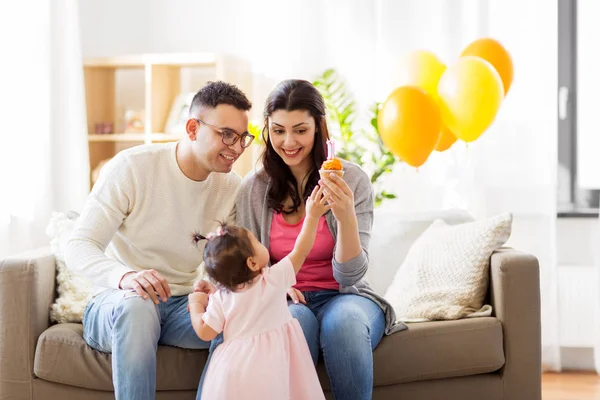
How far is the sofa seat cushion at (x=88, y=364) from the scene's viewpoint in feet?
7.50

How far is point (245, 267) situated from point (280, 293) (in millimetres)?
130

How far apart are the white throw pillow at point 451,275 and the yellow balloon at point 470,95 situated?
36cm

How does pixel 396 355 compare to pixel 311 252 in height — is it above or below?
below

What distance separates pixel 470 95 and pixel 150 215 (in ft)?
3.85

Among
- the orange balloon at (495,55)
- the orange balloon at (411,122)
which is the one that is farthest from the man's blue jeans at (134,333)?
the orange balloon at (495,55)

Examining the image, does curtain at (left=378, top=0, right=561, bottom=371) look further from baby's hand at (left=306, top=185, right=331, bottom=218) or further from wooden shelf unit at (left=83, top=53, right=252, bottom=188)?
baby's hand at (left=306, top=185, right=331, bottom=218)

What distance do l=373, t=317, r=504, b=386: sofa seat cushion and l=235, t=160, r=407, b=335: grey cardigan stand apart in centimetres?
5

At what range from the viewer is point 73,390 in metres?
2.37

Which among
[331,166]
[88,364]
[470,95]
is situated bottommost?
[88,364]

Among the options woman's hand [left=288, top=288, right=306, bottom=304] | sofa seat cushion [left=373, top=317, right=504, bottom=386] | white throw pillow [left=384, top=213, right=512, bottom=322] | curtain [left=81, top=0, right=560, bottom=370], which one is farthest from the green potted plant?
woman's hand [left=288, top=288, right=306, bottom=304]

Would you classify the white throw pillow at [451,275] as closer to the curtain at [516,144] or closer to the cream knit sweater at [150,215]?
the cream knit sweater at [150,215]

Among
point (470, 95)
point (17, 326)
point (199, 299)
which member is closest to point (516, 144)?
point (470, 95)

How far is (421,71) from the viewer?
Answer: 307cm

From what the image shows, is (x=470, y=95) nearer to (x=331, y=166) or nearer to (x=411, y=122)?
(x=411, y=122)
